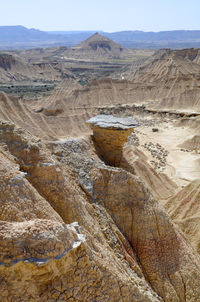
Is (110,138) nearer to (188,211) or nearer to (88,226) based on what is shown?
(188,211)

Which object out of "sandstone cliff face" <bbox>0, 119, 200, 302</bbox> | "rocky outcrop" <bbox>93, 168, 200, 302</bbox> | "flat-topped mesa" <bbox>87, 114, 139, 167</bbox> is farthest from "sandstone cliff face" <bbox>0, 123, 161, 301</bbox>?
"flat-topped mesa" <bbox>87, 114, 139, 167</bbox>

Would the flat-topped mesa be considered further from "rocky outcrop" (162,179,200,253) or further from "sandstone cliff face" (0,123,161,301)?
"sandstone cliff face" (0,123,161,301)

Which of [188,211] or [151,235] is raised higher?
[151,235]

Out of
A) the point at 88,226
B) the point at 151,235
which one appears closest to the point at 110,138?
the point at 151,235

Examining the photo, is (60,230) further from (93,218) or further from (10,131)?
(10,131)

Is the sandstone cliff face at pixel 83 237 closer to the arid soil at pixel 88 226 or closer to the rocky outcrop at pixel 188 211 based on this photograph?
the arid soil at pixel 88 226

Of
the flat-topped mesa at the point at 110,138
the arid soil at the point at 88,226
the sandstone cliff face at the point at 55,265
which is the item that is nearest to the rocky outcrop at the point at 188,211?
the arid soil at the point at 88,226
